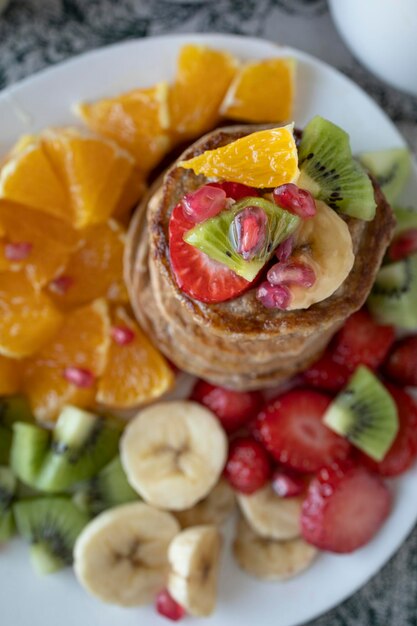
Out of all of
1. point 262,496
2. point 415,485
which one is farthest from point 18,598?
point 415,485

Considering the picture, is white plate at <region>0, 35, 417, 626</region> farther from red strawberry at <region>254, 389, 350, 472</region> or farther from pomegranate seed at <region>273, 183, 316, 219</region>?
pomegranate seed at <region>273, 183, 316, 219</region>

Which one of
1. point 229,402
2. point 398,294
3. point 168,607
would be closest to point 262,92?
point 398,294

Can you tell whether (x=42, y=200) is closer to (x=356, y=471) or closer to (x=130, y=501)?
(x=130, y=501)

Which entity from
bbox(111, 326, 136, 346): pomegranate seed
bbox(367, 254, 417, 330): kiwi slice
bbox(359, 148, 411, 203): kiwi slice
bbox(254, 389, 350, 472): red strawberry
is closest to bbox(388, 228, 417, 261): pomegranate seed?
bbox(367, 254, 417, 330): kiwi slice

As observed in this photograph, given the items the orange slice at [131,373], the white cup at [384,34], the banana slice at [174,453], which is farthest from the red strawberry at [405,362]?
the white cup at [384,34]

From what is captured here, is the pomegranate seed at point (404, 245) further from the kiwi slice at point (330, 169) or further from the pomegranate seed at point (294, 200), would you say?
the pomegranate seed at point (294, 200)

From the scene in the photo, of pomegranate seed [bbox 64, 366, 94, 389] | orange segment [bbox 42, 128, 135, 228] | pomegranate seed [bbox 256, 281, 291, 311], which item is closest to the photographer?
pomegranate seed [bbox 256, 281, 291, 311]
